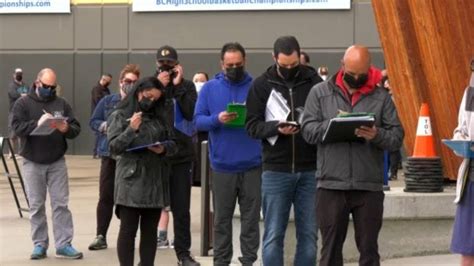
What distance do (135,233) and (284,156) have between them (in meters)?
1.51

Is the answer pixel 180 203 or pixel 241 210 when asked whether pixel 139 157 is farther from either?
pixel 180 203

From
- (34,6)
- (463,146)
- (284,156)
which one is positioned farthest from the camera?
(34,6)

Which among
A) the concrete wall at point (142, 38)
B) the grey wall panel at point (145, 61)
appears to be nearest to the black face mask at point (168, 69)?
the concrete wall at point (142, 38)

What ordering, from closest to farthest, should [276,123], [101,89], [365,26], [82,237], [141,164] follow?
[276,123]
[141,164]
[82,237]
[365,26]
[101,89]

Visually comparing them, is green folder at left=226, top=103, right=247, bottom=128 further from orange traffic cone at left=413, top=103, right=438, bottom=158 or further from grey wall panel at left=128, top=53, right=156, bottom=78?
grey wall panel at left=128, top=53, right=156, bottom=78

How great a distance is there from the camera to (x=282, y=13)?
24.2 metres

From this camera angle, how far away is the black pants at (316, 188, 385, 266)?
26.2 feet

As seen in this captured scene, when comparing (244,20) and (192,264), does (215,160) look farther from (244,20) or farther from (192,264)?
(244,20)

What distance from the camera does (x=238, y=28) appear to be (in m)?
24.6

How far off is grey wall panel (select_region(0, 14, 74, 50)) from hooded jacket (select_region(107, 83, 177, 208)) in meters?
16.5

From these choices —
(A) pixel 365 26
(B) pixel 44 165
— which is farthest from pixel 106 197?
(A) pixel 365 26

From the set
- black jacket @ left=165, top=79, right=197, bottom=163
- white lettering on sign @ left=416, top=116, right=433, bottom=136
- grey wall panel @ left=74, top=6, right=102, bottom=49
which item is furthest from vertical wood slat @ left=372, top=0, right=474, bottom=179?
grey wall panel @ left=74, top=6, right=102, bottom=49

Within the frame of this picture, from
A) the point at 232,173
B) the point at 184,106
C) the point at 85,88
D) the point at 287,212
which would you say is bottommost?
the point at 287,212

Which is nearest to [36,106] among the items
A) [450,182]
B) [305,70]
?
[305,70]
